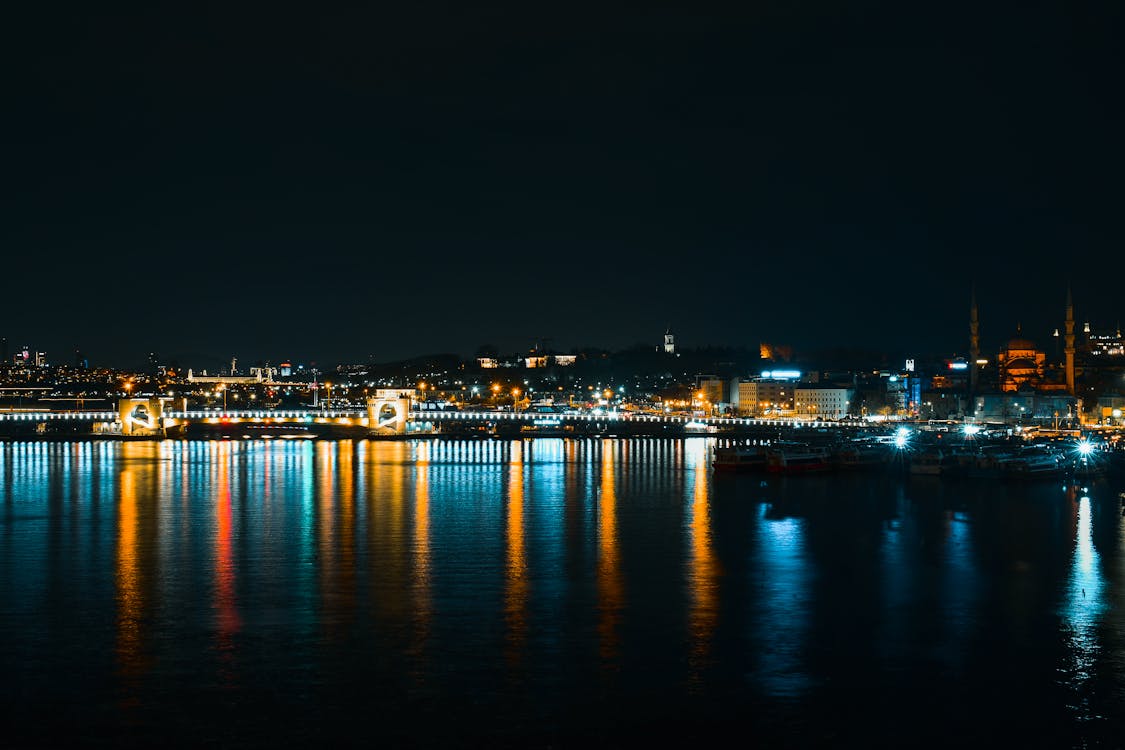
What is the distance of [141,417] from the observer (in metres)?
53.4

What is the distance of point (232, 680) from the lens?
348 inches

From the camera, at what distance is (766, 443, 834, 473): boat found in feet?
100

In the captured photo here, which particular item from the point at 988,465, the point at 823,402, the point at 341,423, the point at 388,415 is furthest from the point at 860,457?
the point at 823,402

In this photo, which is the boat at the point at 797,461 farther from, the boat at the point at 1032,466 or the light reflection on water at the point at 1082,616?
the light reflection on water at the point at 1082,616

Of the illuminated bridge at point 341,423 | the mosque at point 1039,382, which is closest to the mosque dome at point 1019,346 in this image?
the mosque at point 1039,382

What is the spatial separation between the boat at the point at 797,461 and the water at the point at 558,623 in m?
8.48

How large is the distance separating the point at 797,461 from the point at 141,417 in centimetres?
3263

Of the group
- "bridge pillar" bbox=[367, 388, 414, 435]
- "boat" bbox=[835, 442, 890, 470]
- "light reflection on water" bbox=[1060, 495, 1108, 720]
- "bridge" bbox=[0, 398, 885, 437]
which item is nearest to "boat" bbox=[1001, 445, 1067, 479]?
"boat" bbox=[835, 442, 890, 470]

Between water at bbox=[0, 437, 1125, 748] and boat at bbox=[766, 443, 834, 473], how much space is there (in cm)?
848

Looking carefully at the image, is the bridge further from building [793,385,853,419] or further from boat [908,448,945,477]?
boat [908,448,945,477]

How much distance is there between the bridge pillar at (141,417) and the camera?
52781 mm

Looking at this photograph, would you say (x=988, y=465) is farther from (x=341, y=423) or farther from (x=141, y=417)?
(x=141, y=417)

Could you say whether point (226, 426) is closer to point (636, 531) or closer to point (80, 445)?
point (80, 445)

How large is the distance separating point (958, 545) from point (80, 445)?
1482 inches
